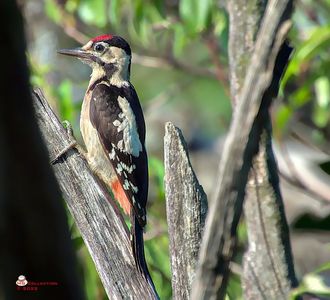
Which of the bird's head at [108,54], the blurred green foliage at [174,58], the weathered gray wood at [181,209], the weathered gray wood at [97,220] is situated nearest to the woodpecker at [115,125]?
the bird's head at [108,54]

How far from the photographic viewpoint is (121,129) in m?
3.80

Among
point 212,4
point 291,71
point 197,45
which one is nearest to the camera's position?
point 291,71

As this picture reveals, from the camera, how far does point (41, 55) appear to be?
7820 millimetres

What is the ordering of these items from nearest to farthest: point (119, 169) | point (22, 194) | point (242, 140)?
point (22, 194)
point (242, 140)
point (119, 169)

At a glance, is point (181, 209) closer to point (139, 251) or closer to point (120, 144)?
point (139, 251)

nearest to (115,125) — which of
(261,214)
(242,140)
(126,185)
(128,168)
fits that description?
(128,168)

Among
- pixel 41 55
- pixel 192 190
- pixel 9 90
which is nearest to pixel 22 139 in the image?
pixel 9 90

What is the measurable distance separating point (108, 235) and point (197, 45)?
7.36m

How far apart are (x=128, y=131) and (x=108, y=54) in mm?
484

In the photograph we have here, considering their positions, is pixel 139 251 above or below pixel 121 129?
below

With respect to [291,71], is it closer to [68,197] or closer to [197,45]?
[68,197]

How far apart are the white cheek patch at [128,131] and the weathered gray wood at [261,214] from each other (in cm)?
50

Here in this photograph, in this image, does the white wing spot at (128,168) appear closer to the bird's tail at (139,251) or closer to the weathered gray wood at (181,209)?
the bird's tail at (139,251)

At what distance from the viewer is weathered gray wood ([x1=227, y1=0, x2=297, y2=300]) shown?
3.28 m
